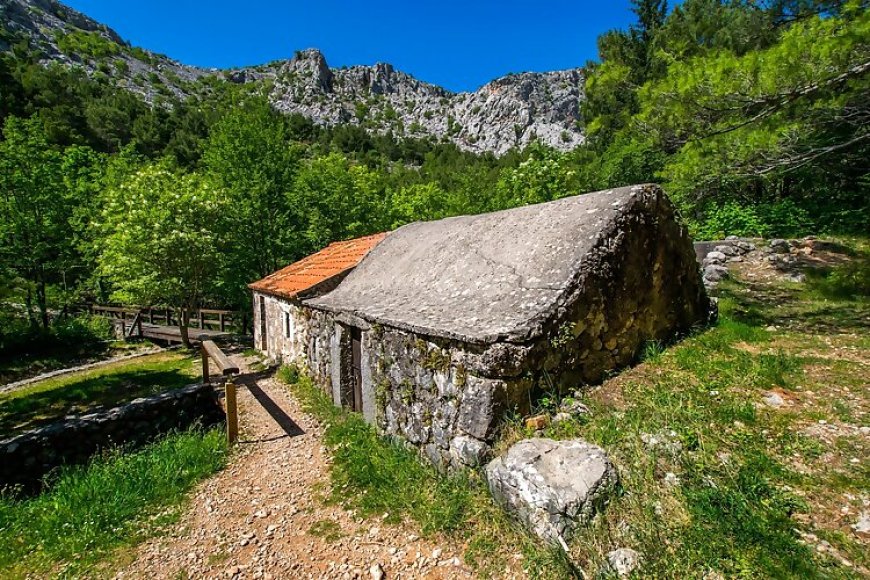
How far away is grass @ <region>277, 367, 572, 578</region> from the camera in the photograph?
3529mm

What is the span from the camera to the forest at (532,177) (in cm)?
612

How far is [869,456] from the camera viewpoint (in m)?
3.43

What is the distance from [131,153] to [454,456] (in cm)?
3209

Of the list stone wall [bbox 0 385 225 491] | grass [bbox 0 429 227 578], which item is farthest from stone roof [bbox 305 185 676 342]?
grass [bbox 0 429 227 578]

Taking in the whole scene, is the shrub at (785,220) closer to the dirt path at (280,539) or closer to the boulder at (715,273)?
the boulder at (715,273)

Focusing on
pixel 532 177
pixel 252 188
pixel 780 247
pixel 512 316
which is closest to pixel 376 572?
pixel 512 316

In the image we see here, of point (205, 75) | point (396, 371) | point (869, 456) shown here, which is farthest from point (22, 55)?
point (869, 456)

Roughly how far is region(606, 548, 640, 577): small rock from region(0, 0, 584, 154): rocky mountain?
89.5m

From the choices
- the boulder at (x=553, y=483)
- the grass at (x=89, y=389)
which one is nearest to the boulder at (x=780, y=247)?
the boulder at (x=553, y=483)

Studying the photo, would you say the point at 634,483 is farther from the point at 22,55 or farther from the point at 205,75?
the point at 205,75

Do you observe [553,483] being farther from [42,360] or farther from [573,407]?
[42,360]

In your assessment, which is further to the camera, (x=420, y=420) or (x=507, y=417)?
(x=420, y=420)

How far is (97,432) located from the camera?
7.61 metres

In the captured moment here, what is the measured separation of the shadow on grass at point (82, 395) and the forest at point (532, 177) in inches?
96.2
